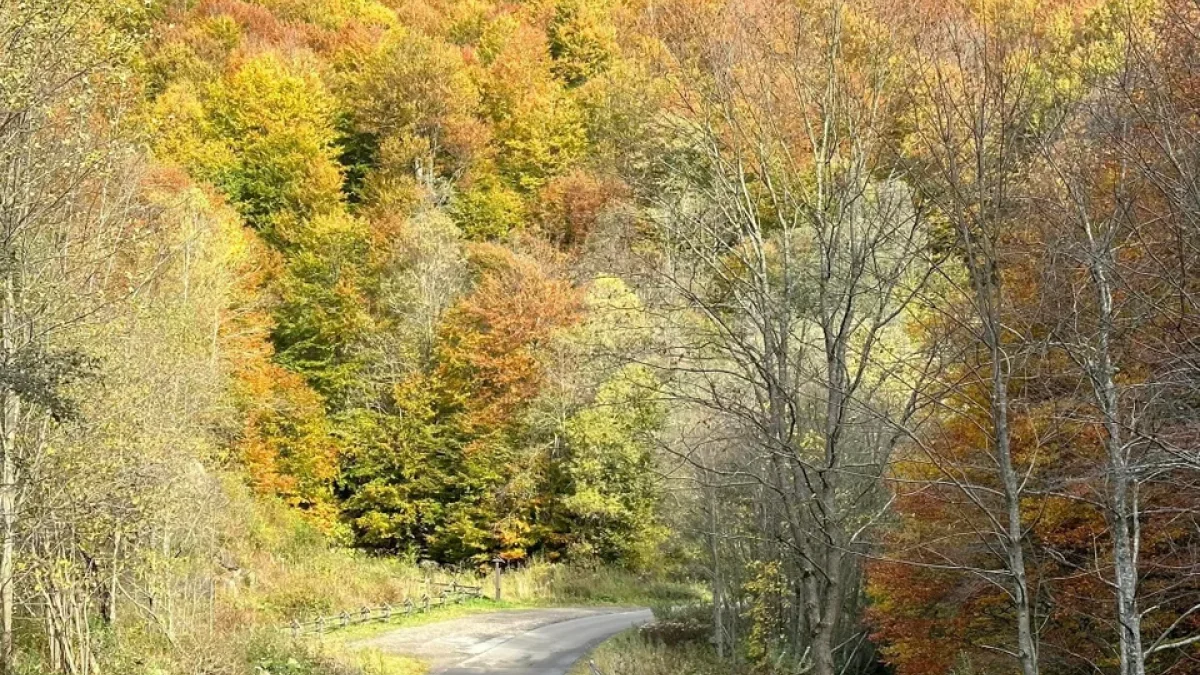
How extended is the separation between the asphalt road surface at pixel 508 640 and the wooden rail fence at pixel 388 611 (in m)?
1.22

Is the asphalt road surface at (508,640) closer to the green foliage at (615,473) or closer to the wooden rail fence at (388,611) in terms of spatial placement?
the wooden rail fence at (388,611)

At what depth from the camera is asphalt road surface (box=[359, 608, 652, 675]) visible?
17.8m

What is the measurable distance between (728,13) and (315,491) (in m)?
28.3

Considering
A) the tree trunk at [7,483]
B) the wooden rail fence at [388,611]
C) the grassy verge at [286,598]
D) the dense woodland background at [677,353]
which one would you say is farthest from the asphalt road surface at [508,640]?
the tree trunk at [7,483]

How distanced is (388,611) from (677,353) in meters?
9.36

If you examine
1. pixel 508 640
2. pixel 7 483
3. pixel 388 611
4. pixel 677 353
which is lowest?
pixel 508 640

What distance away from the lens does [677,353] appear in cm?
2328

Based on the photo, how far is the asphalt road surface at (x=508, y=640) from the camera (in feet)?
58.3

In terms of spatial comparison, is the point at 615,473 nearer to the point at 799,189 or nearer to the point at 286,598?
the point at 286,598

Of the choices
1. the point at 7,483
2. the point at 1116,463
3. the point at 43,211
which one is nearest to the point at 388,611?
the point at 7,483

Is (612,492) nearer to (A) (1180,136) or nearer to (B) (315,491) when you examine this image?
(B) (315,491)

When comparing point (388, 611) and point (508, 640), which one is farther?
point (388, 611)

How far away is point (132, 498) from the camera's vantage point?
40.4ft

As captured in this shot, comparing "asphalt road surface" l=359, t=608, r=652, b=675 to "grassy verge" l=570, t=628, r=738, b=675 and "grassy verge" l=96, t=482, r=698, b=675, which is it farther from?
"grassy verge" l=96, t=482, r=698, b=675
